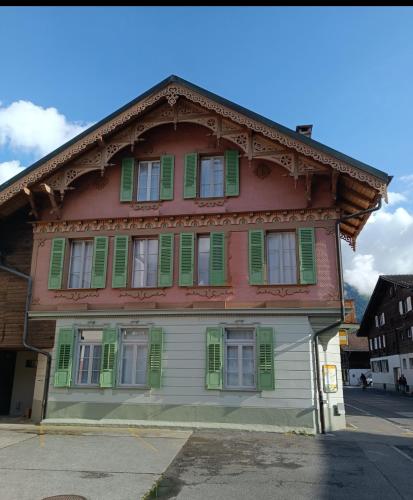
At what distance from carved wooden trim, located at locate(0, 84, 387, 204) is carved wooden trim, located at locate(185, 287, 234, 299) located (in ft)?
14.7

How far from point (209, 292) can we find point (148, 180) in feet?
14.5

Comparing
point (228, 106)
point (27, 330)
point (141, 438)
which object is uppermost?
point (228, 106)

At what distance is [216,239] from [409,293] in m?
30.0

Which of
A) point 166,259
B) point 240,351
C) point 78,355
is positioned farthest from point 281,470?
point 78,355

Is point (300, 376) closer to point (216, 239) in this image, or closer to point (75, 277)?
point (216, 239)

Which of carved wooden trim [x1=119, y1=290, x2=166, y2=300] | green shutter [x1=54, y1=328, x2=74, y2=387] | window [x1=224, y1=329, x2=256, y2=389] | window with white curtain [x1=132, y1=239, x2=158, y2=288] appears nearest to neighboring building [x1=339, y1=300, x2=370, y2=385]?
window [x1=224, y1=329, x2=256, y2=389]

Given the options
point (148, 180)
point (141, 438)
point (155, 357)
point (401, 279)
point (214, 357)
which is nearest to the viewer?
point (141, 438)

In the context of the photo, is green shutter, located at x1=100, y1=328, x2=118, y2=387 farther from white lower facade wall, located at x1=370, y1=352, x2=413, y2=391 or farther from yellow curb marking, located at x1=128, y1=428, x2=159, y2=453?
white lower facade wall, located at x1=370, y1=352, x2=413, y2=391

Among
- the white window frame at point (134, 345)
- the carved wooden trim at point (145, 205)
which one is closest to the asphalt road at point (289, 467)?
the white window frame at point (134, 345)

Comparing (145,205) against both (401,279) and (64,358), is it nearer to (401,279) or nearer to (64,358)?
(64,358)

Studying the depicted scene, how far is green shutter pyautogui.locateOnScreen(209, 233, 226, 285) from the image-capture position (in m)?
14.4

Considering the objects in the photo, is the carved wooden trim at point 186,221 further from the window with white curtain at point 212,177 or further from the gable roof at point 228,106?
the gable roof at point 228,106

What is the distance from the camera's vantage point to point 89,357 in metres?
14.8

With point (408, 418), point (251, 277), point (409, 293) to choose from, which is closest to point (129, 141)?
point (251, 277)
